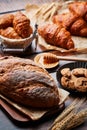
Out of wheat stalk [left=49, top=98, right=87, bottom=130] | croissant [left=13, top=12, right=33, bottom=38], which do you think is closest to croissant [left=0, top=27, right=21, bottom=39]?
croissant [left=13, top=12, right=33, bottom=38]

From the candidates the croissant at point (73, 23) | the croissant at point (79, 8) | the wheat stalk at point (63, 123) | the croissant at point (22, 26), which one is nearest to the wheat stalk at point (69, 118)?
the wheat stalk at point (63, 123)

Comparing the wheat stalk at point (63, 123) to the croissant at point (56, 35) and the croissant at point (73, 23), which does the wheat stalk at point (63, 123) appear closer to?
the croissant at point (56, 35)

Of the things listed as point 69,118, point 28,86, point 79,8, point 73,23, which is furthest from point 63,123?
point 79,8

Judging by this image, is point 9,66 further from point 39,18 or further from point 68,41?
point 39,18

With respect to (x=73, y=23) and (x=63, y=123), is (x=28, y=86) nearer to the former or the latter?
(x=63, y=123)

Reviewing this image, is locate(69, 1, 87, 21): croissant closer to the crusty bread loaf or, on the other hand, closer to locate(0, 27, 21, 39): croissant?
locate(0, 27, 21, 39): croissant

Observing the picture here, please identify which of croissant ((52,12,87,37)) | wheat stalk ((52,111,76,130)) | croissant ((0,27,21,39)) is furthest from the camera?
croissant ((52,12,87,37))
